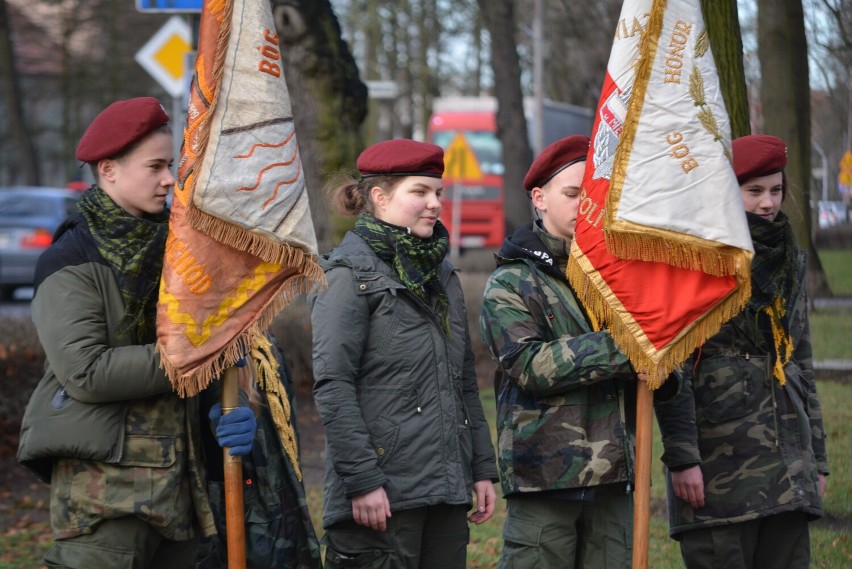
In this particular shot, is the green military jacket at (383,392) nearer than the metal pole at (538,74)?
Yes

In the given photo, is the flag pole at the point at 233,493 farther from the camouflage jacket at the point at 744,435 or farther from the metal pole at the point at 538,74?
the metal pole at the point at 538,74

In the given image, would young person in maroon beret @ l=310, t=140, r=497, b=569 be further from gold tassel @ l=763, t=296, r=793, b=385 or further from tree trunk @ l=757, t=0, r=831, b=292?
tree trunk @ l=757, t=0, r=831, b=292

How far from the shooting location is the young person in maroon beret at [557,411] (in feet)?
12.5

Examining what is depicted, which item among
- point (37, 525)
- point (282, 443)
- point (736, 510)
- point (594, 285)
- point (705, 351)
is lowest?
point (37, 525)

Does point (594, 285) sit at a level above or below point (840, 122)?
below

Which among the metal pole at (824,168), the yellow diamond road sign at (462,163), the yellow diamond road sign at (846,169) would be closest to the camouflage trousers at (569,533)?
the yellow diamond road sign at (462,163)

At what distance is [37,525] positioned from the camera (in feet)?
22.3

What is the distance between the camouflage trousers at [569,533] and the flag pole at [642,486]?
18 cm

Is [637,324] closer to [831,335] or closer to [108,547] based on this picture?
[108,547]

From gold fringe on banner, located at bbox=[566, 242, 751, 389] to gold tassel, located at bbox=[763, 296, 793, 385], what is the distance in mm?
516

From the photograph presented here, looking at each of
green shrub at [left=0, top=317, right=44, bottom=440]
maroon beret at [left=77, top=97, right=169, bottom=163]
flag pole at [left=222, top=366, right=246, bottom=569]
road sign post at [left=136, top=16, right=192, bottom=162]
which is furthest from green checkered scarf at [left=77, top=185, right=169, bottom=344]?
road sign post at [left=136, top=16, right=192, bottom=162]

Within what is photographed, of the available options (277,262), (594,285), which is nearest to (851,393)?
(594,285)

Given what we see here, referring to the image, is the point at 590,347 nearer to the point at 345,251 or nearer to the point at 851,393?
the point at 345,251

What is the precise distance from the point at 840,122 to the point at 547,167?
2013 cm
